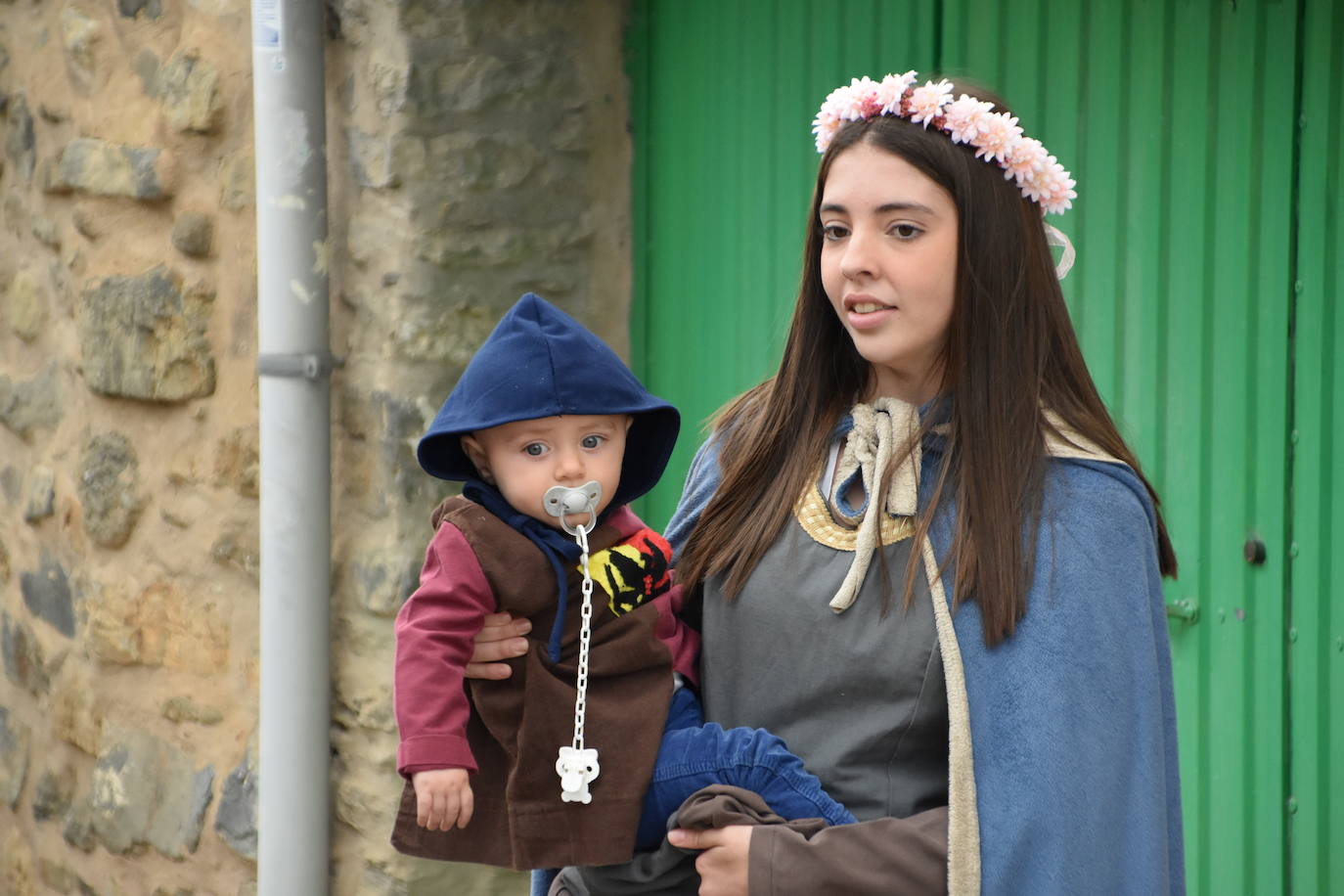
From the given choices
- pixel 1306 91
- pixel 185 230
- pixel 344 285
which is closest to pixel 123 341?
pixel 185 230

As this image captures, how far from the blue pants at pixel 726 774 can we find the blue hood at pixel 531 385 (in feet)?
1.18

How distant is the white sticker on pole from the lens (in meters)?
3.71

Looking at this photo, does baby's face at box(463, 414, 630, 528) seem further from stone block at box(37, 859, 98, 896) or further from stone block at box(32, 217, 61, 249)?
stone block at box(37, 859, 98, 896)

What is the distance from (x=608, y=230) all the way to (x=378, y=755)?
1327 mm

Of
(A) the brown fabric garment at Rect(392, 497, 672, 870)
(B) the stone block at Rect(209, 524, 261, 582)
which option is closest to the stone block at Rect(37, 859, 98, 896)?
(B) the stone block at Rect(209, 524, 261, 582)

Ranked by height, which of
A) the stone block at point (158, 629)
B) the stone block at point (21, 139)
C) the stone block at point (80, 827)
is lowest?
the stone block at point (80, 827)

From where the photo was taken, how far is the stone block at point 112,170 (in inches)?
164

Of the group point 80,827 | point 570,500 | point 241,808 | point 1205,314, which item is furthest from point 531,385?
point 80,827

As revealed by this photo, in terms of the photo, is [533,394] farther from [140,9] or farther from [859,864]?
[140,9]

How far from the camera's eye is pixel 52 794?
479cm

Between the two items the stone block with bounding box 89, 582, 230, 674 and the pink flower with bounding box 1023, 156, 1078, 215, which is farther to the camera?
the stone block with bounding box 89, 582, 230, 674

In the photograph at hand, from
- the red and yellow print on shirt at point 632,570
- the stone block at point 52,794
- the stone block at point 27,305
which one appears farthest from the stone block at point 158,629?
the red and yellow print on shirt at point 632,570

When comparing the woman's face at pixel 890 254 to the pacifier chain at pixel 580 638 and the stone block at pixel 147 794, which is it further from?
the stone block at pixel 147 794

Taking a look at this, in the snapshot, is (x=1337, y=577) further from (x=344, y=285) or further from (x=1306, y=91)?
(x=344, y=285)
